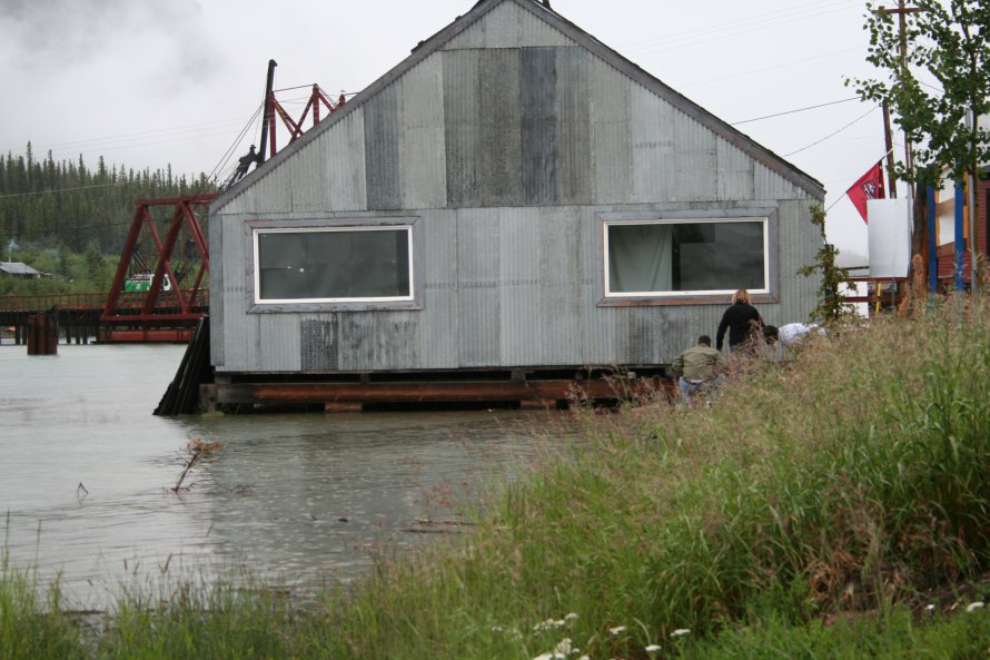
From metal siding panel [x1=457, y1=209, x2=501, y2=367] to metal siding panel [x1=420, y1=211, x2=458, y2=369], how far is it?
11 cm

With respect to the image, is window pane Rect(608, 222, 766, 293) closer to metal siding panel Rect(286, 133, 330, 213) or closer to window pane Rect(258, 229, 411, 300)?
window pane Rect(258, 229, 411, 300)

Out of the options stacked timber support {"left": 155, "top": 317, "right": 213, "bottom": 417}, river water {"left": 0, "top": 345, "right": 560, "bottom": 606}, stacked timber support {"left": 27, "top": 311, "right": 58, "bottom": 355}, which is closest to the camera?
river water {"left": 0, "top": 345, "right": 560, "bottom": 606}

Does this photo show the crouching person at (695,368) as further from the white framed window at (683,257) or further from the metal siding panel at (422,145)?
the metal siding panel at (422,145)

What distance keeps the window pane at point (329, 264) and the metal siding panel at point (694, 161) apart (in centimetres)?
427

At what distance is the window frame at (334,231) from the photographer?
20.0 metres

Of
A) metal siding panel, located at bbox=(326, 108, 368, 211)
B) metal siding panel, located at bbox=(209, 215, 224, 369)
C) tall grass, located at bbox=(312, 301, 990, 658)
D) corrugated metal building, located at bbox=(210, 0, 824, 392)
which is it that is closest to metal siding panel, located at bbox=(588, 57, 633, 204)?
corrugated metal building, located at bbox=(210, 0, 824, 392)

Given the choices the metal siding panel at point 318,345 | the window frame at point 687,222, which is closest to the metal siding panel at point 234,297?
the metal siding panel at point 318,345

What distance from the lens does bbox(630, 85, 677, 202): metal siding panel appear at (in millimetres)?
19859

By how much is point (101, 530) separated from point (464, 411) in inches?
428

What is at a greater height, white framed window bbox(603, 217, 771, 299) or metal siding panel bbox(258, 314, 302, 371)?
white framed window bbox(603, 217, 771, 299)

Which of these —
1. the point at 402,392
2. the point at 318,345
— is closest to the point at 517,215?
the point at 402,392

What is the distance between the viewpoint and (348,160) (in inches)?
792

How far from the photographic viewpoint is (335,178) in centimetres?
2014

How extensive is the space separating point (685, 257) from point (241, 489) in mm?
9902
